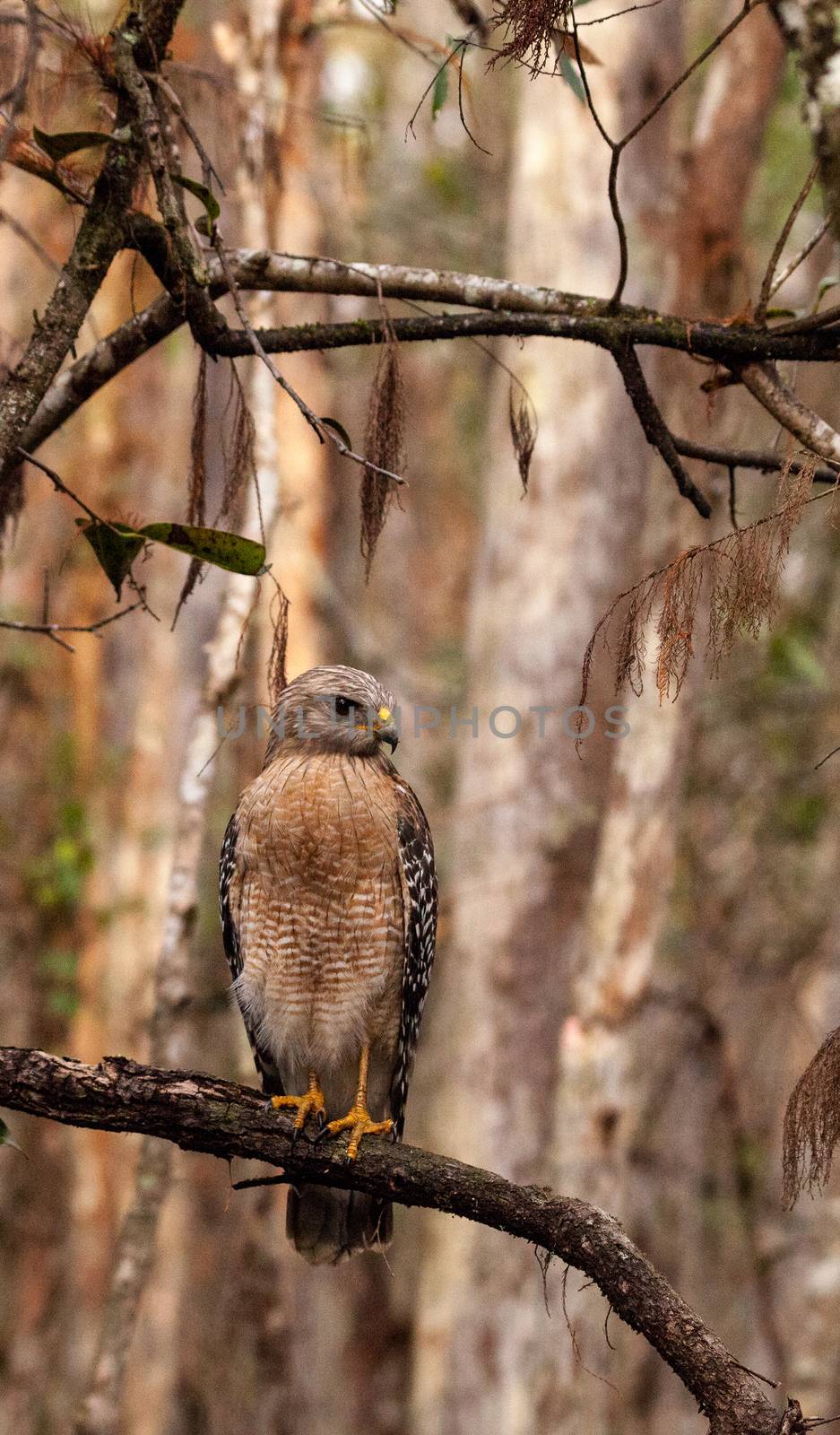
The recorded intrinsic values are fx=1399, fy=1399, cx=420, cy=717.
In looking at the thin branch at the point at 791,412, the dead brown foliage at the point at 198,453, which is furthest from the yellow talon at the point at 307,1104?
the thin branch at the point at 791,412

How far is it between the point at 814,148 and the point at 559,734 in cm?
589

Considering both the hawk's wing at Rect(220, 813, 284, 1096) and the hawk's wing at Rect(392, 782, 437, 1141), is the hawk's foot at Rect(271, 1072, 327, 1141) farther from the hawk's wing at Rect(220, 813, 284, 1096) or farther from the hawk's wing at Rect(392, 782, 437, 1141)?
the hawk's wing at Rect(392, 782, 437, 1141)

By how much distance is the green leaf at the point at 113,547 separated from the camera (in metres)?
3.50

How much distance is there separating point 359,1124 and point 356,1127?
0.06m

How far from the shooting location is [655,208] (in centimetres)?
929

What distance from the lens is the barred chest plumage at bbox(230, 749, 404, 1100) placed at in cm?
524

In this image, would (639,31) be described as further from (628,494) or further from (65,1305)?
(65,1305)

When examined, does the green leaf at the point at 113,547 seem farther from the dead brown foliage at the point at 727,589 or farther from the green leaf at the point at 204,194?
the dead brown foliage at the point at 727,589

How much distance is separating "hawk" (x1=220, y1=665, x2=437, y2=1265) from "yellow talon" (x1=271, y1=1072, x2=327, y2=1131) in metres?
0.02

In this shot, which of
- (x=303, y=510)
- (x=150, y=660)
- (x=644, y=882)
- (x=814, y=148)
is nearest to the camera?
(x=814, y=148)

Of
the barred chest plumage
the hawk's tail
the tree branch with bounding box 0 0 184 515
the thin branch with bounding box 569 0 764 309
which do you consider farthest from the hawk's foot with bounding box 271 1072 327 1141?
the thin branch with bounding box 569 0 764 309

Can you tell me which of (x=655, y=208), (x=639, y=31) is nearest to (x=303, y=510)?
(x=655, y=208)

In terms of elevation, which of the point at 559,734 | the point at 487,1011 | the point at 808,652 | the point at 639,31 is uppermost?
the point at 639,31

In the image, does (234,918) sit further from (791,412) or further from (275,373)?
(791,412)
